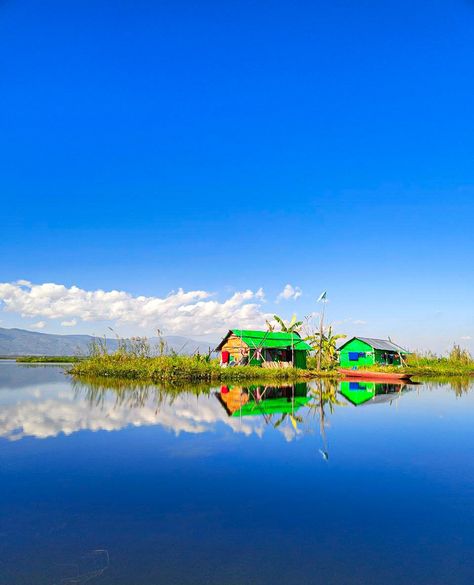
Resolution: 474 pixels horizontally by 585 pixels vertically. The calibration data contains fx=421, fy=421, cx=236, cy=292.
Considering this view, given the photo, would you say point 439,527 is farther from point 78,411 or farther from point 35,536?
point 78,411

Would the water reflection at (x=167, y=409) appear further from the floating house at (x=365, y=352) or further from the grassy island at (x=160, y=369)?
the floating house at (x=365, y=352)

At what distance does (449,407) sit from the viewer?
1942 cm

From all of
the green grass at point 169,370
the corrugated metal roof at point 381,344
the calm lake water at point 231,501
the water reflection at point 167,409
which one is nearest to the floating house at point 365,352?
the corrugated metal roof at point 381,344

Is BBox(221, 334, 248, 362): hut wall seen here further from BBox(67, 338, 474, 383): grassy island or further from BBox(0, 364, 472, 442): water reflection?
BBox(0, 364, 472, 442): water reflection

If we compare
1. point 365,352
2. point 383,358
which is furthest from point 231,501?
point 383,358

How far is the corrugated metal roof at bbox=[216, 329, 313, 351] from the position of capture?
37.0 metres

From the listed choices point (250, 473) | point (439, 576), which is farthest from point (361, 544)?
point (250, 473)

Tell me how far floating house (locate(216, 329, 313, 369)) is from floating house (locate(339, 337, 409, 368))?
832cm

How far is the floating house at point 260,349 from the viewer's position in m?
36.4

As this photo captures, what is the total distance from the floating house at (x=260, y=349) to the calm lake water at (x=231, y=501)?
21784 millimetres

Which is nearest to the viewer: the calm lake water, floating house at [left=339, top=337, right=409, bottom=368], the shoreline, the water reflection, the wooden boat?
the calm lake water

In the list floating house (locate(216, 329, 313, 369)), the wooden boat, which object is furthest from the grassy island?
floating house (locate(216, 329, 313, 369))

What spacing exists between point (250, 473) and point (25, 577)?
4.67 m

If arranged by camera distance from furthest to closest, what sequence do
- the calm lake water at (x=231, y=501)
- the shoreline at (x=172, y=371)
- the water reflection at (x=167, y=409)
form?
the shoreline at (x=172, y=371)
the water reflection at (x=167, y=409)
the calm lake water at (x=231, y=501)
